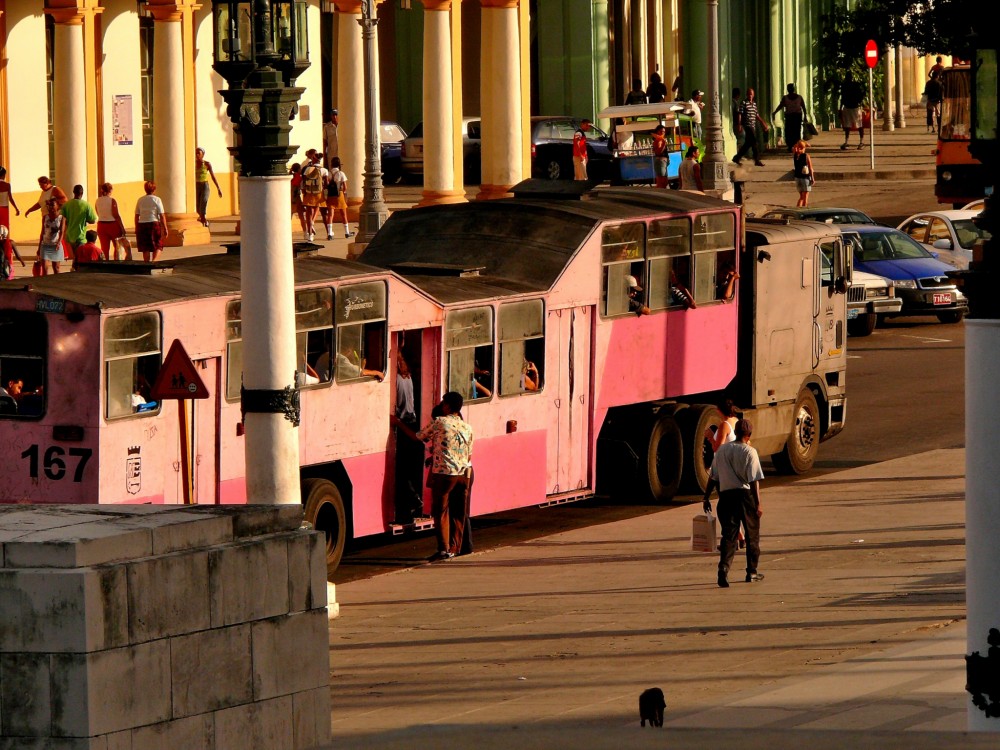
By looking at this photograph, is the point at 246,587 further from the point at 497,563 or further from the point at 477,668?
the point at 497,563

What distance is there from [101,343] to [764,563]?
5.71m

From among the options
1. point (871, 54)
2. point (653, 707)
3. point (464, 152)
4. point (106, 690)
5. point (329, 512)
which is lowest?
point (329, 512)

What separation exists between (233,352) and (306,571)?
8.23 m

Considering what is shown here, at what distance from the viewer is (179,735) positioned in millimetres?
9719

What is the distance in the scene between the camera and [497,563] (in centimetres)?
1964

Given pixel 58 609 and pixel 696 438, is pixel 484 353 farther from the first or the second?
pixel 58 609

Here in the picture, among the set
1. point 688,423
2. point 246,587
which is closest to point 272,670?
point 246,587

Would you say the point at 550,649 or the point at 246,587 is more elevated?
the point at 246,587

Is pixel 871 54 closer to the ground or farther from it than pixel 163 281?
farther from it

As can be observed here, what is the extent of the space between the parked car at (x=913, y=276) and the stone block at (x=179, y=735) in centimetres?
2641

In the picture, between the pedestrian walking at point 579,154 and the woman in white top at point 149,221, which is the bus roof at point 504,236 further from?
the pedestrian walking at point 579,154

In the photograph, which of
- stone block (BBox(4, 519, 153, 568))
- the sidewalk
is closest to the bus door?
the sidewalk

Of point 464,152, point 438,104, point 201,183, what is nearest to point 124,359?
point 201,183

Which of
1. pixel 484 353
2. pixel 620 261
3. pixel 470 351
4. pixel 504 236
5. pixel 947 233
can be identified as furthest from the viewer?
Answer: pixel 947 233
